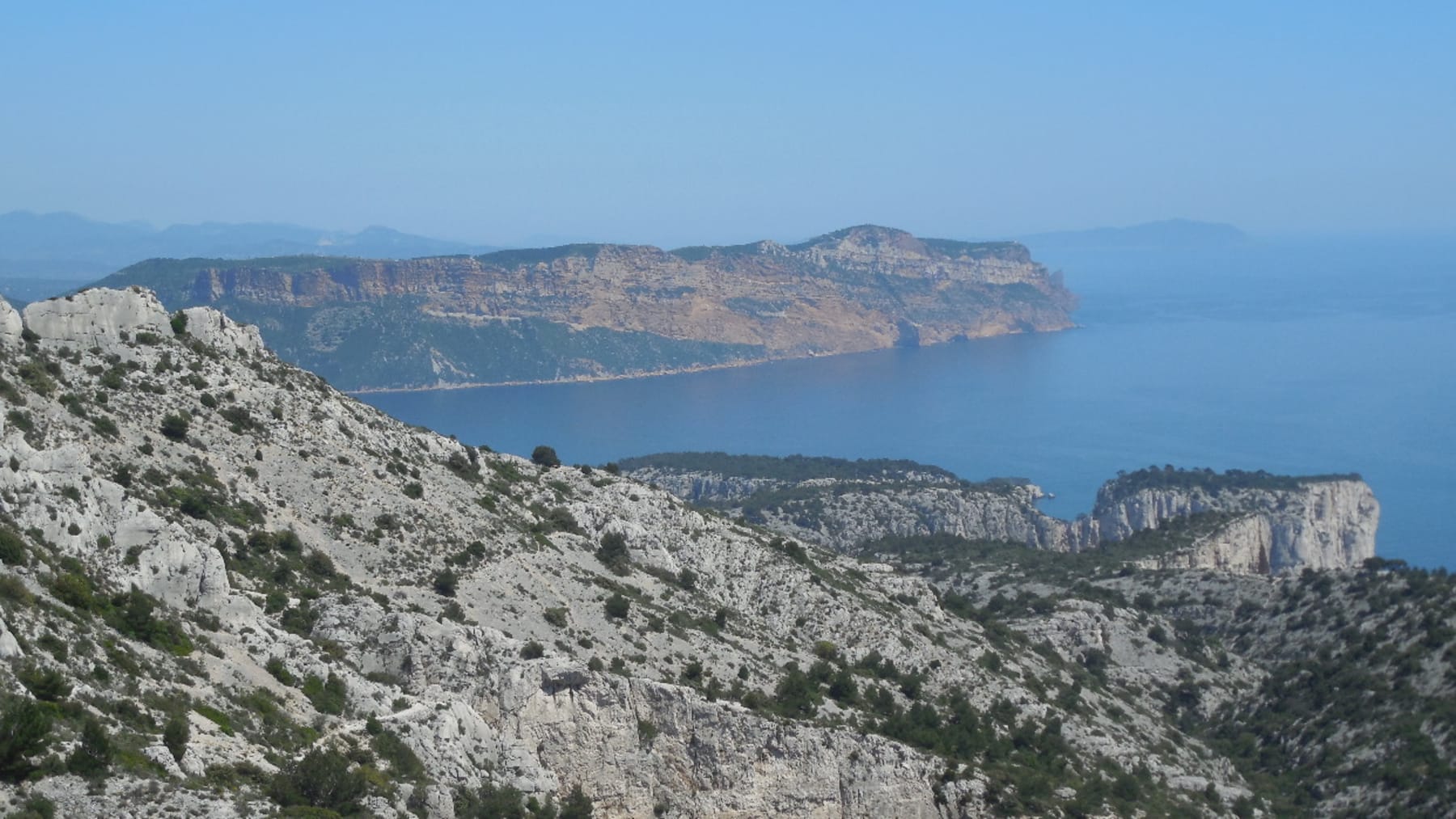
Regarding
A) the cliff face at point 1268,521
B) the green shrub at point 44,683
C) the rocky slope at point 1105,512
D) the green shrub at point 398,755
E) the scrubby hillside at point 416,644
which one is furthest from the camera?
the rocky slope at point 1105,512

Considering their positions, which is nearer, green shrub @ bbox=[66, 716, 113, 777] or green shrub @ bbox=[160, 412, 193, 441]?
green shrub @ bbox=[66, 716, 113, 777]

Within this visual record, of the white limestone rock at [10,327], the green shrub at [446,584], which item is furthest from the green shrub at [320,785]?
the white limestone rock at [10,327]

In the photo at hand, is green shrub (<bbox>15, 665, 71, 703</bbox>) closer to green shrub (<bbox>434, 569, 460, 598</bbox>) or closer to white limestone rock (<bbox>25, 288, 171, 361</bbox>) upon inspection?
green shrub (<bbox>434, 569, 460, 598</bbox>)

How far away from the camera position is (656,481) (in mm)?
114125

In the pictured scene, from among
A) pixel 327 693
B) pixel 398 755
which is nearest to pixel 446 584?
pixel 327 693

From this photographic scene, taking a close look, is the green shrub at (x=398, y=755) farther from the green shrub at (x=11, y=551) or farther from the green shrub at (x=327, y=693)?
the green shrub at (x=11, y=551)

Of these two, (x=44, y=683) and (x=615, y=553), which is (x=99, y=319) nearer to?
(x=615, y=553)

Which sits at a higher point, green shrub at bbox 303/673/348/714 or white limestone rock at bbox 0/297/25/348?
white limestone rock at bbox 0/297/25/348

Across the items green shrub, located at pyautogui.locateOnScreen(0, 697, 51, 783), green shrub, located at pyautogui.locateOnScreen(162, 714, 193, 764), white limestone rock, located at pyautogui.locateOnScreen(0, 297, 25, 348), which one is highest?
white limestone rock, located at pyautogui.locateOnScreen(0, 297, 25, 348)

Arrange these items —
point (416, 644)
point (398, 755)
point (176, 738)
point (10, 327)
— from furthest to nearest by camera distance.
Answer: point (10, 327)
point (416, 644)
point (398, 755)
point (176, 738)

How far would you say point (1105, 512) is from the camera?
10425 cm

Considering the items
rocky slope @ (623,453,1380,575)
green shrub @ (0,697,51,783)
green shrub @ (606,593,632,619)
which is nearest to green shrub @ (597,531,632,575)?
green shrub @ (606,593,632,619)

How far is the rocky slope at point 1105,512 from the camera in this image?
287 feet

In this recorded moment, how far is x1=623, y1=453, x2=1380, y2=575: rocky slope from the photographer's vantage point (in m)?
87.5
